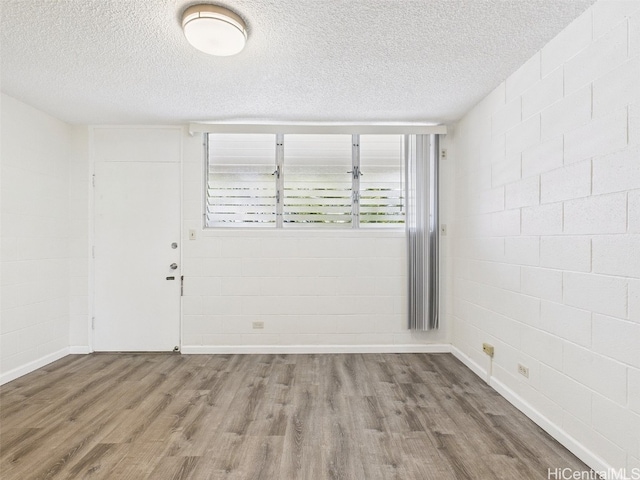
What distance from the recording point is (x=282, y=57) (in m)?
2.24

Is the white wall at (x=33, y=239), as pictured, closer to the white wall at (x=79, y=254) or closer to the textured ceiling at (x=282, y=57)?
the white wall at (x=79, y=254)

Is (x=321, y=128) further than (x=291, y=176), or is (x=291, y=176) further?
(x=291, y=176)

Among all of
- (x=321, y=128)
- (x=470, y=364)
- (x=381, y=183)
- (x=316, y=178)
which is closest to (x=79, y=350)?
(x=316, y=178)

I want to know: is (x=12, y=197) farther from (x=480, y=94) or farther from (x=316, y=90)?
(x=480, y=94)

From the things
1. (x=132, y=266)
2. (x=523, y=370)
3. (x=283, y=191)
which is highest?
(x=283, y=191)

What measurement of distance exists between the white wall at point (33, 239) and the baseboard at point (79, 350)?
0.07 metres

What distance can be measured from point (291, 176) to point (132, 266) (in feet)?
6.75

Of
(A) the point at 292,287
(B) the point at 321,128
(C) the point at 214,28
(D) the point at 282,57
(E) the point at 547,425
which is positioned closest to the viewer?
(C) the point at 214,28

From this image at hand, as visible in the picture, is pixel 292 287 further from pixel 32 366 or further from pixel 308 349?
pixel 32 366

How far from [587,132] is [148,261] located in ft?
13.0

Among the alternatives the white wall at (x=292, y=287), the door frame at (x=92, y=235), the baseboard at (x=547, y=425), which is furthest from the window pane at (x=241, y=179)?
the baseboard at (x=547, y=425)

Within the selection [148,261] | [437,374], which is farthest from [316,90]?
[437,374]

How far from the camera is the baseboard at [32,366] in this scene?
9.28ft

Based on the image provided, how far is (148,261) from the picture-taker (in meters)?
3.58
